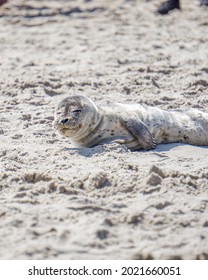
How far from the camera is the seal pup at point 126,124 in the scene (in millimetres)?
5613

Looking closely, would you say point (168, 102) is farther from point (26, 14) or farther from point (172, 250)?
point (26, 14)

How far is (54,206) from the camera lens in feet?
14.9

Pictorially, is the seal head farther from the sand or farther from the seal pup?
the sand

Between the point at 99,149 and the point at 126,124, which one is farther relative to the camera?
the point at 126,124

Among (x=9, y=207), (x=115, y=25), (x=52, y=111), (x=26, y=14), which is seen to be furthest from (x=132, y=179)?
(x=26, y=14)

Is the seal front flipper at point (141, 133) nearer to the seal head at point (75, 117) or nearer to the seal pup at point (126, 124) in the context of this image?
the seal pup at point (126, 124)

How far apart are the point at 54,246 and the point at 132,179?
111 centimetres

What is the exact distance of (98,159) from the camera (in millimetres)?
5434

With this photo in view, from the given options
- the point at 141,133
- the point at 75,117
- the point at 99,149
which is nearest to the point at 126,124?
the point at 141,133

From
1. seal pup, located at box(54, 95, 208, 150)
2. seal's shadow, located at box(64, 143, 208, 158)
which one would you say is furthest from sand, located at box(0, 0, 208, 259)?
seal pup, located at box(54, 95, 208, 150)

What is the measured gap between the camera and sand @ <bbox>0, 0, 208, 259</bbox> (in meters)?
4.10

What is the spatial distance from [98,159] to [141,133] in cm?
46

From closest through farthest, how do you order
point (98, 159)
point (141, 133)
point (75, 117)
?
1. point (98, 159)
2. point (75, 117)
3. point (141, 133)

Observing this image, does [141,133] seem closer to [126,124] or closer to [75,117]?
[126,124]
